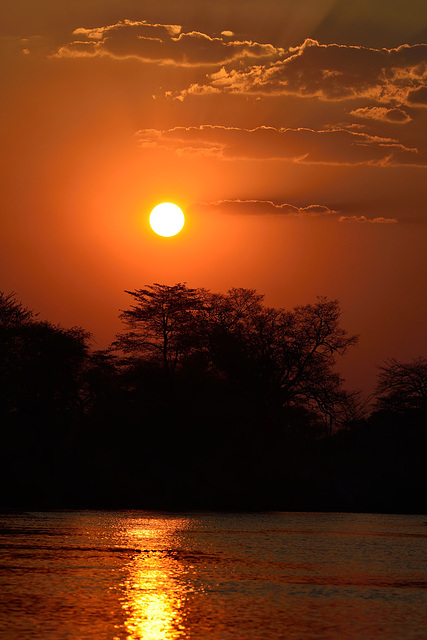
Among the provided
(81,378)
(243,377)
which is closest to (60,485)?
(81,378)

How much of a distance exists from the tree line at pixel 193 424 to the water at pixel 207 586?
115 ft

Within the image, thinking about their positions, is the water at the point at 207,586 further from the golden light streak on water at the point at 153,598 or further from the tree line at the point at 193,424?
the tree line at the point at 193,424

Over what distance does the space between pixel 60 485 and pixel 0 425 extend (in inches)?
272

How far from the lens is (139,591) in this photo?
2266 cm

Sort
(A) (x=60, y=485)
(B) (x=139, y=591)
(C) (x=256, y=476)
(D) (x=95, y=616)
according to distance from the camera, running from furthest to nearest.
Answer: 1. (C) (x=256, y=476)
2. (A) (x=60, y=485)
3. (B) (x=139, y=591)
4. (D) (x=95, y=616)

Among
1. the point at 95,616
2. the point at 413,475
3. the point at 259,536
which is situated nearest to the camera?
the point at 95,616

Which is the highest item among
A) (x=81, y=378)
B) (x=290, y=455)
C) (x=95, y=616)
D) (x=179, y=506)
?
(x=81, y=378)

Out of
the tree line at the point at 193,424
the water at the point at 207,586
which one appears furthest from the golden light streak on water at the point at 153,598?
the tree line at the point at 193,424

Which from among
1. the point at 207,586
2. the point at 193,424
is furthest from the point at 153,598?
the point at 193,424

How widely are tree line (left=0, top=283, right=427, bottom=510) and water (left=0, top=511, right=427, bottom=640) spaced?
34.9 m

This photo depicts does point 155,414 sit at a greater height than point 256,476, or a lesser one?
greater

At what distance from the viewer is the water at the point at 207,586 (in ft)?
58.4

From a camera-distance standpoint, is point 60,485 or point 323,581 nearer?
point 323,581

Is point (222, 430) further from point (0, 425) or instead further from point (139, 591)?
point (139, 591)
